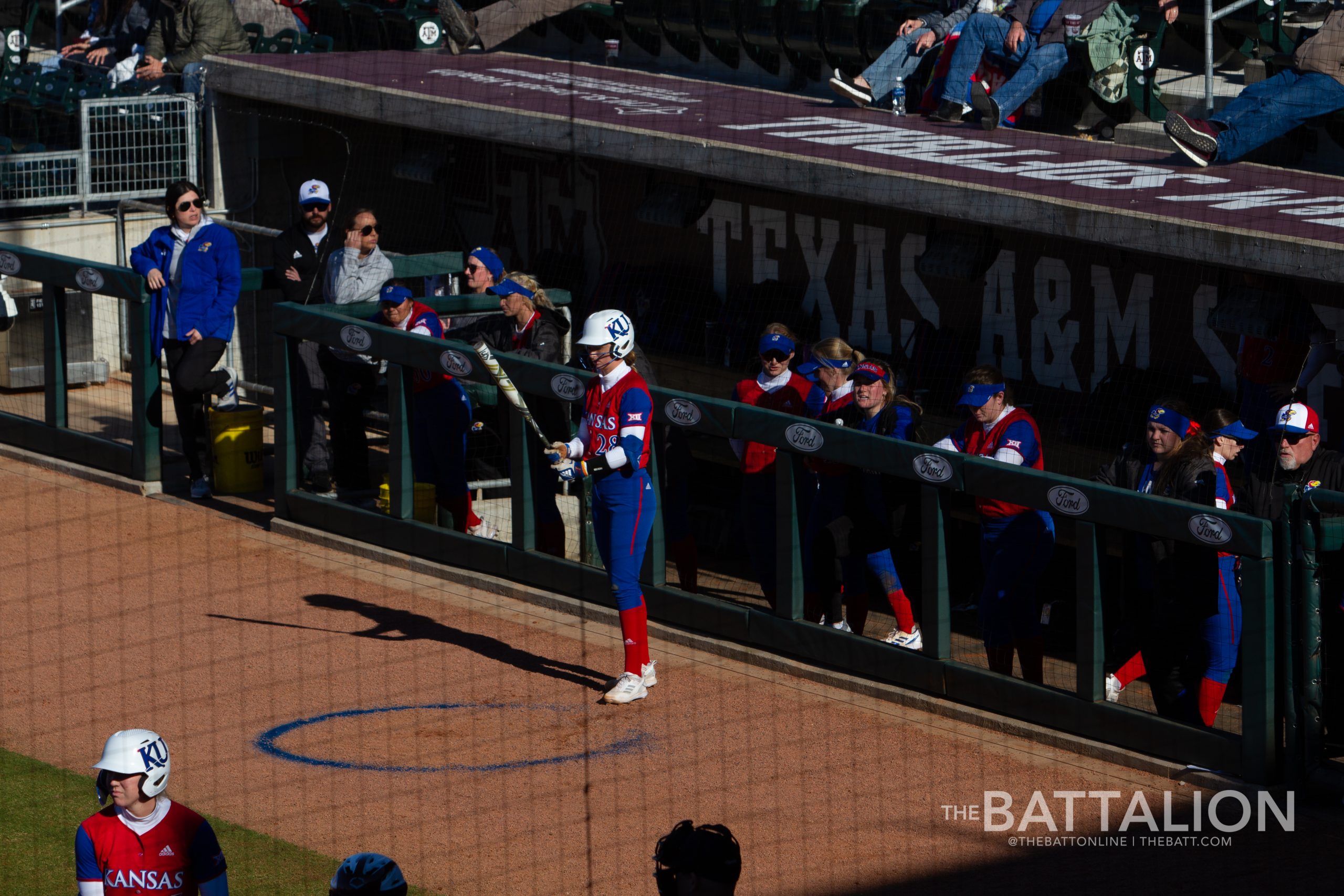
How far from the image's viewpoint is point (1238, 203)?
8.34 metres

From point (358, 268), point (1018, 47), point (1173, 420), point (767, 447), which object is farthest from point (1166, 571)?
point (358, 268)

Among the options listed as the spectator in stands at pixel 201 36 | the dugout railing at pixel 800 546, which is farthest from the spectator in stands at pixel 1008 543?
the spectator in stands at pixel 201 36

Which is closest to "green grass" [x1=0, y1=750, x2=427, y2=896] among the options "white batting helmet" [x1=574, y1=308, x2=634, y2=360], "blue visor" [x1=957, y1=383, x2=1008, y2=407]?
"white batting helmet" [x1=574, y1=308, x2=634, y2=360]

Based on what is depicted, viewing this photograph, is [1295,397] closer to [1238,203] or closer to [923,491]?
[1238,203]

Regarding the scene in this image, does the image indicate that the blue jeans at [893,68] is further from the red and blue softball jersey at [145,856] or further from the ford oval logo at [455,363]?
the red and blue softball jersey at [145,856]

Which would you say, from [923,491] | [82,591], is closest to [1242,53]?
[923,491]

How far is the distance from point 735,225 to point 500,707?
497 centimetres

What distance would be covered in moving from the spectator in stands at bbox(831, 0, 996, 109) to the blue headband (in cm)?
461

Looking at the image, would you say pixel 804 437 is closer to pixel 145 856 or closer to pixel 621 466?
pixel 621 466

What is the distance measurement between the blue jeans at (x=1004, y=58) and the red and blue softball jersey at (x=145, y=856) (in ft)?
22.8

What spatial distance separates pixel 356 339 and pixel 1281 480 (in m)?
4.33

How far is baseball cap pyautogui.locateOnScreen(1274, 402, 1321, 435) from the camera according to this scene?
266 inches

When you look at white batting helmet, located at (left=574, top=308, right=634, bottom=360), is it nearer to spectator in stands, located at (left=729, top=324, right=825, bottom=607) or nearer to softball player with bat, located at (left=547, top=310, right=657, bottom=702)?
softball player with bat, located at (left=547, top=310, right=657, bottom=702)

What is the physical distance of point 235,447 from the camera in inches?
398
